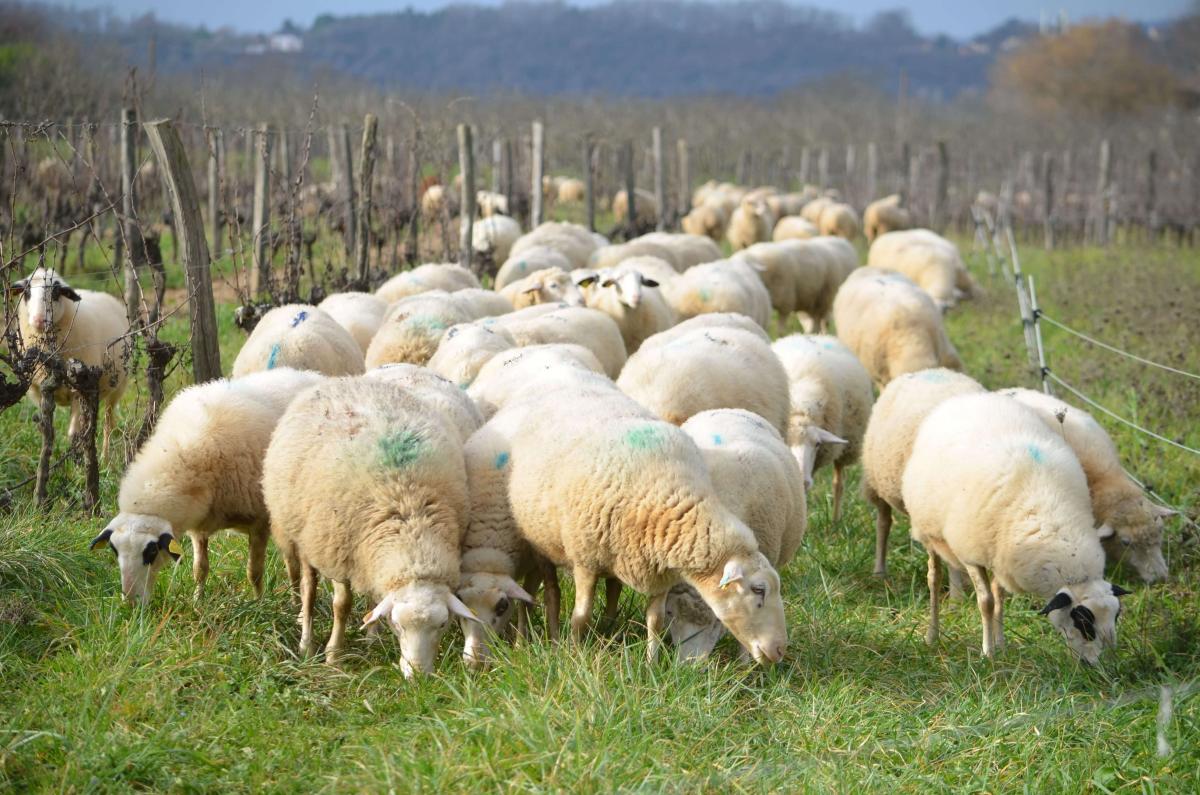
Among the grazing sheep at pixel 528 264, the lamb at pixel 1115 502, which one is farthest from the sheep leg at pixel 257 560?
the grazing sheep at pixel 528 264

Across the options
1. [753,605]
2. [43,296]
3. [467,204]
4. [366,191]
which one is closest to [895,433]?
[753,605]

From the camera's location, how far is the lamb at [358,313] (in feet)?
26.1

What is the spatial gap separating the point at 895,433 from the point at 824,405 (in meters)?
1.21

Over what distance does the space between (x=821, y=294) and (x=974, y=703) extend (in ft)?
31.1

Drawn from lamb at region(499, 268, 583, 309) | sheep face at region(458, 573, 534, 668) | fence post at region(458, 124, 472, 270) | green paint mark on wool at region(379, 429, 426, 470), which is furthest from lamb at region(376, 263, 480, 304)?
sheep face at region(458, 573, 534, 668)

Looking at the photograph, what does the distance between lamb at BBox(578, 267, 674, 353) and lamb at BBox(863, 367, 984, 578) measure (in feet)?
8.68

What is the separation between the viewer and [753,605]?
4.42 meters

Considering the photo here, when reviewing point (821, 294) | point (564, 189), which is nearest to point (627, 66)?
point (564, 189)

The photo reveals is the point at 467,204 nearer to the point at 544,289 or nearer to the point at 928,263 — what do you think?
the point at 544,289

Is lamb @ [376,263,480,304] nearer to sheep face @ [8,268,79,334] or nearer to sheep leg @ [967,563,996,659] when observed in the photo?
sheep face @ [8,268,79,334]

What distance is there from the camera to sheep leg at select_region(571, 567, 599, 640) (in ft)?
15.2

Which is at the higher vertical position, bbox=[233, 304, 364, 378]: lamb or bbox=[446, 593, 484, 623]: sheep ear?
bbox=[233, 304, 364, 378]: lamb

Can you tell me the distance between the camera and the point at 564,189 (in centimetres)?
2912

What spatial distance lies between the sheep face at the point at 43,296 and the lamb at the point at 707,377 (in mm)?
3219
